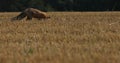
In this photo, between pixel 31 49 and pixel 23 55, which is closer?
pixel 23 55

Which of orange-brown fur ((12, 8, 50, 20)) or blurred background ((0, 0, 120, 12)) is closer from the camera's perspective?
orange-brown fur ((12, 8, 50, 20))

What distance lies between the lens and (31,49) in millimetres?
9969

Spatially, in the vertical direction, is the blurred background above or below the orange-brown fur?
below

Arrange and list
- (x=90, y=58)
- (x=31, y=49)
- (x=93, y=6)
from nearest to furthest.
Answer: (x=90, y=58) → (x=31, y=49) → (x=93, y=6)

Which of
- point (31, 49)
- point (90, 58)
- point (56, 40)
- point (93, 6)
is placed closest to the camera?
point (90, 58)

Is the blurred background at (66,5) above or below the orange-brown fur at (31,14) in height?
below

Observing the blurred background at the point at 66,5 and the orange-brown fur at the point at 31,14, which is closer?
the orange-brown fur at the point at 31,14

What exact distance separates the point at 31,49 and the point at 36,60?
5.95 feet

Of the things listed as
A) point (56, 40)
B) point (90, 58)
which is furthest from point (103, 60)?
point (56, 40)

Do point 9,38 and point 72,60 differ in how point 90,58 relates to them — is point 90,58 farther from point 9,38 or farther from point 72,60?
point 9,38

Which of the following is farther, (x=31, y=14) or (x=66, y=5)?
(x=66, y=5)

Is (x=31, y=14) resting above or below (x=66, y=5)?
above

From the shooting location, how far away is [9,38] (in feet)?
42.3

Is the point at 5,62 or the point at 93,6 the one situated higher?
the point at 5,62
